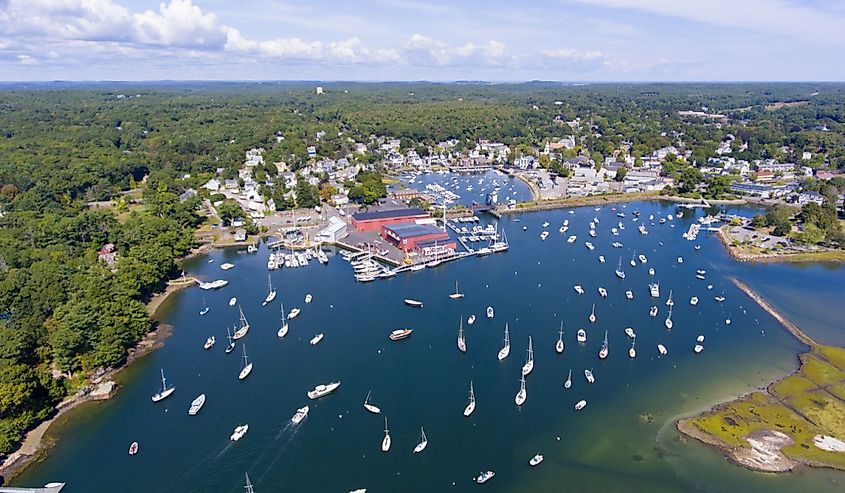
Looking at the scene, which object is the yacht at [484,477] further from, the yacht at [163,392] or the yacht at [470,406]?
the yacht at [163,392]

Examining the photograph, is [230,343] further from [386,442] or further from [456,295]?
[456,295]

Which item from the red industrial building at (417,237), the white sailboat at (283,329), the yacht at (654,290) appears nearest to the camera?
the white sailboat at (283,329)

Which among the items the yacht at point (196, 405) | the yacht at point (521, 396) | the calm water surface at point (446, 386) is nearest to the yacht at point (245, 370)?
the calm water surface at point (446, 386)

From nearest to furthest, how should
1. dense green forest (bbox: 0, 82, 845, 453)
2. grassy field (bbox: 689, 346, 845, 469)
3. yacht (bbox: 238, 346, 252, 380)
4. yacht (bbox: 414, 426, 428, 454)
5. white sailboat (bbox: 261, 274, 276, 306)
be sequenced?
yacht (bbox: 414, 426, 428, 454) < grassy field (bbox: 689, 346, 845, 469) < dense green forest (bbox: 0, 82, 845, 453) < yacht (bbox: 238, 346, 252, 380) < white sailboat (bbox: 261, 274, 276, 306)

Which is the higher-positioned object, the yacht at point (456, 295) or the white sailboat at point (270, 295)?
the yacht at point (456, 295)

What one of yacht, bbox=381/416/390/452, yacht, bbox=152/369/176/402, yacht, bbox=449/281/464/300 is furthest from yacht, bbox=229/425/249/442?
yacht, bbox=449/281/464/300

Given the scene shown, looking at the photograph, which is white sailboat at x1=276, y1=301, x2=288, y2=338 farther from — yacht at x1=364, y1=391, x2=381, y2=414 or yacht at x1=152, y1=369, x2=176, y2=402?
yacht at x1=364, y1=391, x2=381, y2=414
